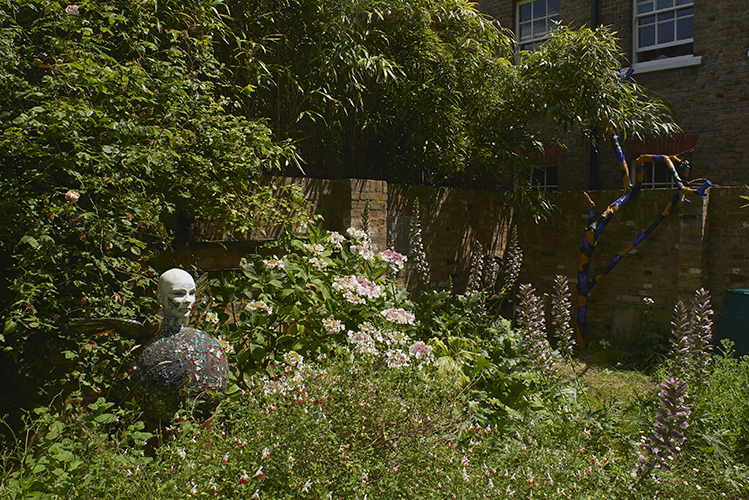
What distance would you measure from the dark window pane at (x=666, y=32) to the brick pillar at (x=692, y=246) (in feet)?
12.7

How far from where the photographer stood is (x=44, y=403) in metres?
2.59

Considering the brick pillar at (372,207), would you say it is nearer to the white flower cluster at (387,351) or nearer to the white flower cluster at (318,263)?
the white flower cluster at (318,263)

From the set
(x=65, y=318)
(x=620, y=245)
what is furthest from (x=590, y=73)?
(x=65, y=318)

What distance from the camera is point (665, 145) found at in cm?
812

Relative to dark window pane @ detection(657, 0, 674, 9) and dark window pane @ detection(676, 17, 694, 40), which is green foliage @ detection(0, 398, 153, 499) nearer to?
dark window pane @ detection(676, 17, 694, 40)

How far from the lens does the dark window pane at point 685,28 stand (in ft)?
26.6

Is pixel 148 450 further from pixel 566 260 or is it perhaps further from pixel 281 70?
pixel 566 260

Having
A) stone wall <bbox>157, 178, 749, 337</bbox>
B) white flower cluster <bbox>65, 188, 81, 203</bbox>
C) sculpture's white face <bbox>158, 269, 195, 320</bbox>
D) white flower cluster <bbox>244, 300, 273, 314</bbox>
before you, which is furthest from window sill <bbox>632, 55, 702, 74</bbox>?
white flower cluster <bbox>65, 188, 81, 203</bbox>

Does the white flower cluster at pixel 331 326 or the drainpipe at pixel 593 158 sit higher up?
the drainpipe at pixel 593 158

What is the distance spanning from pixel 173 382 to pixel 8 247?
107 cm

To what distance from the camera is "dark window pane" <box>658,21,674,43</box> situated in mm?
8266

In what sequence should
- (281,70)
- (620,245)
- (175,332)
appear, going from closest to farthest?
(175,332)
(281,70)
(620,245)

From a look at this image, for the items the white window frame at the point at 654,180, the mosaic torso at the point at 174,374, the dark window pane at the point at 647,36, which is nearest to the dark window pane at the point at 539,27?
the dark window pane at the point at 647,36

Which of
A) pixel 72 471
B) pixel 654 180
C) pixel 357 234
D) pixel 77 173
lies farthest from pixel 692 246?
pixel 72 471
